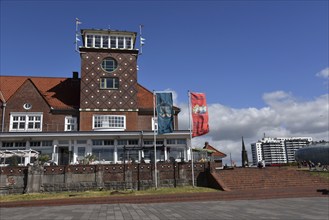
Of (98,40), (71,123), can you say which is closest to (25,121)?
(71,123)

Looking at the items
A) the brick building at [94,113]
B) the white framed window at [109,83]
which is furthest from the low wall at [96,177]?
the white framed window at [109,83]

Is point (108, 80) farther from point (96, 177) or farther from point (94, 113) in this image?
point (96, 177)

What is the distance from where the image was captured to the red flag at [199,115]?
101 feet

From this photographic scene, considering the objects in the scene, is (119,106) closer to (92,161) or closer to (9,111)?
(92,161)

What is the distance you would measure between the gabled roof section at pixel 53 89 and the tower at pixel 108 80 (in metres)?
2.91

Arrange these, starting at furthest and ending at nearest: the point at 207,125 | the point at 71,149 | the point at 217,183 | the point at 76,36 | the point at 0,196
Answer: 1. the point at 76,36
2. the point at 71,149
3. the point at 207,125
4. the point at 217,183
5. the point at 0,196

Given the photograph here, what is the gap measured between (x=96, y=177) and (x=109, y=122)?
33.5ft

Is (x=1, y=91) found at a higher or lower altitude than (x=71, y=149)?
higher

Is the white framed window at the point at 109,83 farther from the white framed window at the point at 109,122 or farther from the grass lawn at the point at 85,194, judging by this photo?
the grass lawn at the point at 85,194

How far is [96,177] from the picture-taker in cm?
2919

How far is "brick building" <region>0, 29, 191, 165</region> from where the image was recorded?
34312 mm

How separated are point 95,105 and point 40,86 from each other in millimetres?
10003

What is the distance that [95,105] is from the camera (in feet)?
126

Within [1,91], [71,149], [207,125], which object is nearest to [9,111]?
[1,91]
